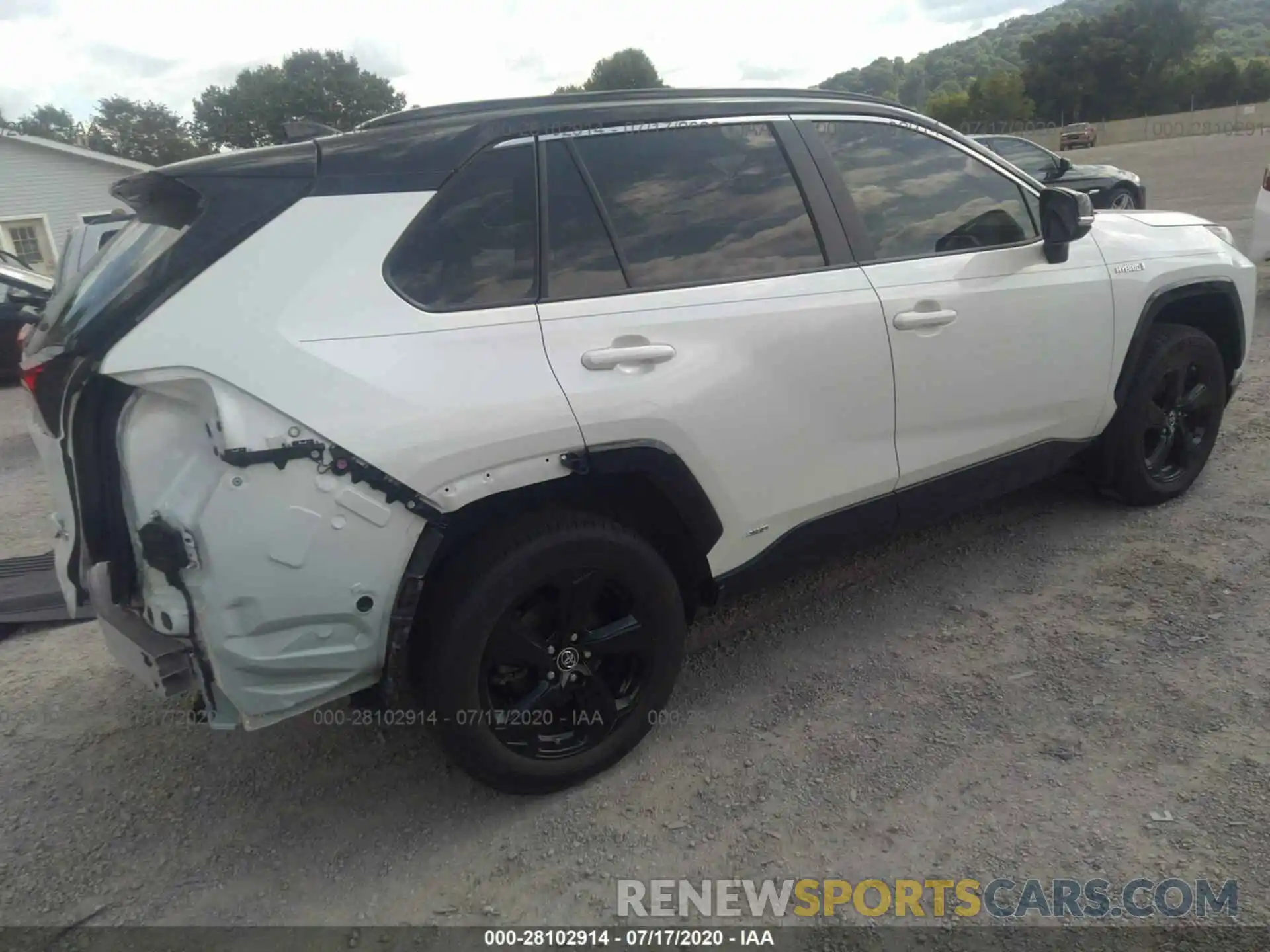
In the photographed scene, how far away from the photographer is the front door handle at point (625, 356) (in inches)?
97.9

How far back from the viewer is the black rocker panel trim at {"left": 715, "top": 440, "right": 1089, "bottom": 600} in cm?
299

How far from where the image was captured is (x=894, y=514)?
327 centimetres

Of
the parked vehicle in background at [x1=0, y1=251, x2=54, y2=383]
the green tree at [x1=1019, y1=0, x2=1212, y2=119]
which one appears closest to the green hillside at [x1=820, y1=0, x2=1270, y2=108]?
the green tree at [x1=1019, y1=0, x2=1212, y2=119]

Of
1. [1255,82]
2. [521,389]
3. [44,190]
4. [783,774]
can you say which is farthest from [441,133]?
[1255,82]

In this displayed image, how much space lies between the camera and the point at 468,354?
7.66 ft

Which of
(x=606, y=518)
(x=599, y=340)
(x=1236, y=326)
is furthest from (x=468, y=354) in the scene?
(x=1236, y=326)

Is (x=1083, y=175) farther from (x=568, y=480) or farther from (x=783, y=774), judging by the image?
(x=568, y=480)

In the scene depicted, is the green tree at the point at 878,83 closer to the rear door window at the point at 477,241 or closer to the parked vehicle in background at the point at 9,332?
the rear door window at the point at 477,241

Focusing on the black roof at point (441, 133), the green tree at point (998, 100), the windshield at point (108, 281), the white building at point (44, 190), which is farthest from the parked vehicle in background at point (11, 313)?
the green tree at point (998, 100)

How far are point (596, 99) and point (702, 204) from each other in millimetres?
468

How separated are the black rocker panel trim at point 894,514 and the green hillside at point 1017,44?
41254mm

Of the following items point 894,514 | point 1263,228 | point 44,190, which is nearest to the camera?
point 894,514

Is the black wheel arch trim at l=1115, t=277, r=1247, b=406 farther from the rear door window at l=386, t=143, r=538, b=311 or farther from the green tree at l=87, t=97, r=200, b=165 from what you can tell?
the green tree at l=87, t=97, r=200, b=165

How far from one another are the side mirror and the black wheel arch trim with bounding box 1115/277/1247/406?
1.85 feet
